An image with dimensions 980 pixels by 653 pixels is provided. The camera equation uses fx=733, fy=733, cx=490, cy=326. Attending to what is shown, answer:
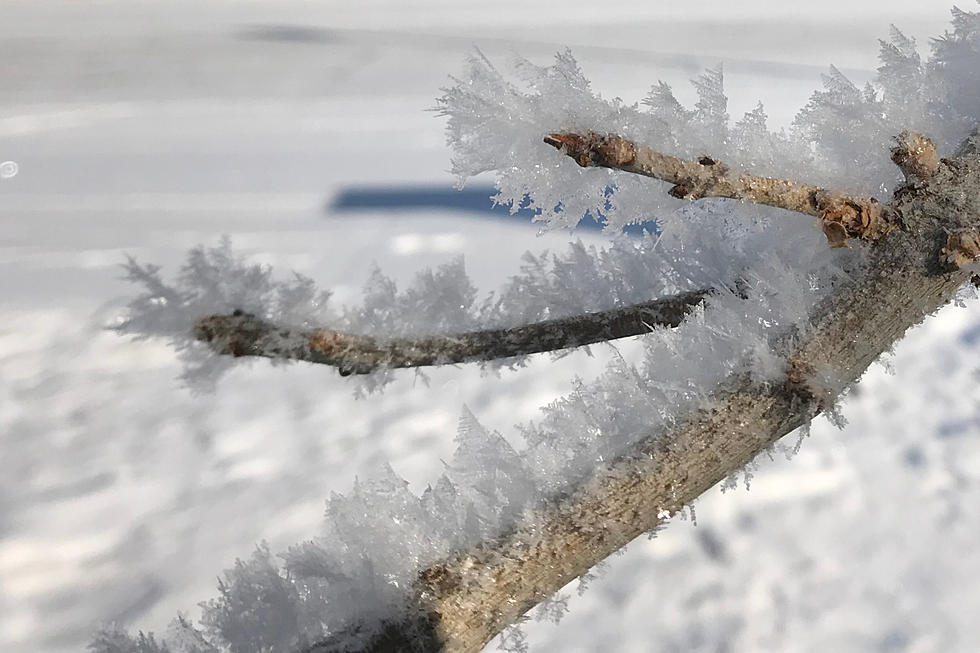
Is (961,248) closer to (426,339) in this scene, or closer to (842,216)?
(842,216)

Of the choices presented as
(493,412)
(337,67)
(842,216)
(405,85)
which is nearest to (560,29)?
(405,85)

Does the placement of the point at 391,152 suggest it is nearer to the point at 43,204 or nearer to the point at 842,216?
the point at 43,204

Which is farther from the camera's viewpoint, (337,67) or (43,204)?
(337,67)

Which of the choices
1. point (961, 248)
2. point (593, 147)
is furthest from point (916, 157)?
point (593, 147)

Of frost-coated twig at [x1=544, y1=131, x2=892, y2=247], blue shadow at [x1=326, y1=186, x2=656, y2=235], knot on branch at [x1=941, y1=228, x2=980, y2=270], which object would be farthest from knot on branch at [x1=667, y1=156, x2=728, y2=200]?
blue shadow at [x1=326, y1=186, x2=656, y2=235]

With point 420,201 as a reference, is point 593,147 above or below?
above

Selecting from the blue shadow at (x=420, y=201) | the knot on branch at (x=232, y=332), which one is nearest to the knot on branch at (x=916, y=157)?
the knot on branch at (x=232, y=332)

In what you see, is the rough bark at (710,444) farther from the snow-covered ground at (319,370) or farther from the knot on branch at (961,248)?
the snow-covered ground at (319,370)
